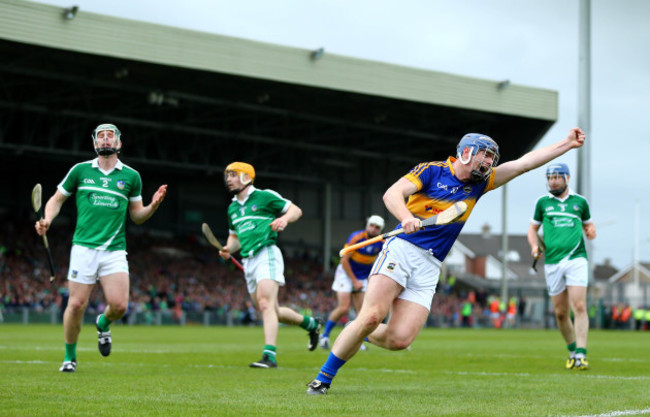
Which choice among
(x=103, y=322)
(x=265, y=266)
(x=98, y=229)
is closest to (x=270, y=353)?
(x=265, y=266)

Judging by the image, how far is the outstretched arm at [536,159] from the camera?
26.2 feet

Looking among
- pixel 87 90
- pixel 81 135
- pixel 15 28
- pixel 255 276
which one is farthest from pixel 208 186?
pixel 255 276

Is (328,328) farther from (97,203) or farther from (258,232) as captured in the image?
(97,203)

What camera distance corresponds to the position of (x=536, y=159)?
803cm

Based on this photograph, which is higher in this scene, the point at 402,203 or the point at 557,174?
the point at 557,174

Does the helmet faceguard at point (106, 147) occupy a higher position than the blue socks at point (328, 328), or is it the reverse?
the helmet faceguard at point (106, 147)

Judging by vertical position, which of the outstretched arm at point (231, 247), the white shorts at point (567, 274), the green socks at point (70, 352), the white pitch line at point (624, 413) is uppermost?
the outstretched arm at point (231, 247)

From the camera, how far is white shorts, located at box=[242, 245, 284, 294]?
1161cm

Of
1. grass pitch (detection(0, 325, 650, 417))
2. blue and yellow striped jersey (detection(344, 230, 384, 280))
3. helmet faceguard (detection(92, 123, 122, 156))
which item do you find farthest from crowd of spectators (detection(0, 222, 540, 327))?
helmet faceguard (detection(92, 123, 122, 156))

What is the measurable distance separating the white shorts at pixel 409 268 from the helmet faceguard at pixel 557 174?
489 centimetres

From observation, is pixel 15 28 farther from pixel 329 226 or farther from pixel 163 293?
pixel 329 226

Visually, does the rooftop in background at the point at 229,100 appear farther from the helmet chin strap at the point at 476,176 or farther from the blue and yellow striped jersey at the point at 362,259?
the helmet chin strap at the point at 476,176

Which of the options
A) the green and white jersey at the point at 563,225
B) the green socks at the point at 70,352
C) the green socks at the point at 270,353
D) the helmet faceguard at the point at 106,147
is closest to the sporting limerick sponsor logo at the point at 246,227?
the green socks at the point at 270,353

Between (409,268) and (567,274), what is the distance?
5.12 m
